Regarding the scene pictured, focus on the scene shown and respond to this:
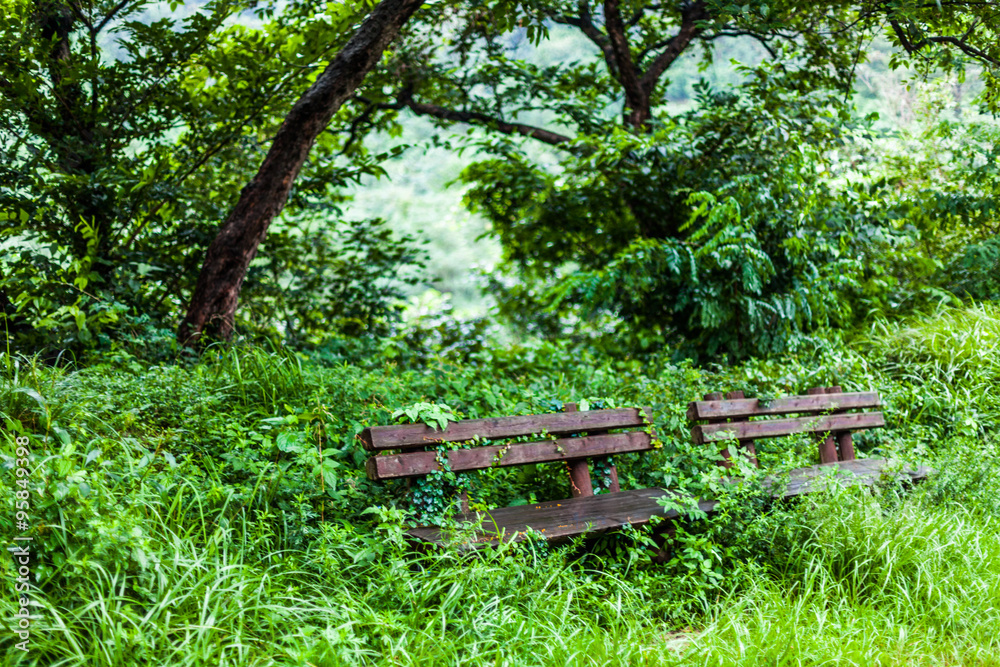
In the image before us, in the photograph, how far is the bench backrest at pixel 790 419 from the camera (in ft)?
15.5

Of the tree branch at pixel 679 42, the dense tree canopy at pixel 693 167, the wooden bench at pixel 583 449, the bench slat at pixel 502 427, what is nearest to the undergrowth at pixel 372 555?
the wooden bench at pixel 583 449

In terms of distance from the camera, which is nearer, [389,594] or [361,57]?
[389,594]

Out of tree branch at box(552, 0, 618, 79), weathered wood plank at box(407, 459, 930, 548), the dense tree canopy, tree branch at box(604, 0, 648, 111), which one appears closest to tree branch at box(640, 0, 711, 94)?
the dense tree canopy

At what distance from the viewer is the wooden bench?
3570 millimetres

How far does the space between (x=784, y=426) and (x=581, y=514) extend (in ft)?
6.48

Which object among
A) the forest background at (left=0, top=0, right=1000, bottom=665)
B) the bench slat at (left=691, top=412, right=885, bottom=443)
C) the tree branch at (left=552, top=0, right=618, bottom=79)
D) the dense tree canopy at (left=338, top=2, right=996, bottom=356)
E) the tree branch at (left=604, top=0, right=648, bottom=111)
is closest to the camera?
the forest background at (left=0, top=0, right=1000, bottom=665)

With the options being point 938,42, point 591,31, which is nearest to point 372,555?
point 938,42

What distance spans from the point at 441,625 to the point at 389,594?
28 cm

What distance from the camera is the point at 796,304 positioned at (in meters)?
6.99

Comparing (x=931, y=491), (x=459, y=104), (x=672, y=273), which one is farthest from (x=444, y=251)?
(x=931, y=491)

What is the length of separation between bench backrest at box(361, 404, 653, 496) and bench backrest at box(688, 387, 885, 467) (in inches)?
17.6

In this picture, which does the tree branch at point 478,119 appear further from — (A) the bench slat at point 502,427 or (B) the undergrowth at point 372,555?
(A) the bench slat at point 502,427

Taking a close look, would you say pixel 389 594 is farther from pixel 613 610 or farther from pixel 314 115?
pixel 314 115

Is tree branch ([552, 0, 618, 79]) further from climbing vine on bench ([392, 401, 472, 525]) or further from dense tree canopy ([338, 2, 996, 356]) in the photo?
climbing vine on bench ([392, 401, 472, 525])
